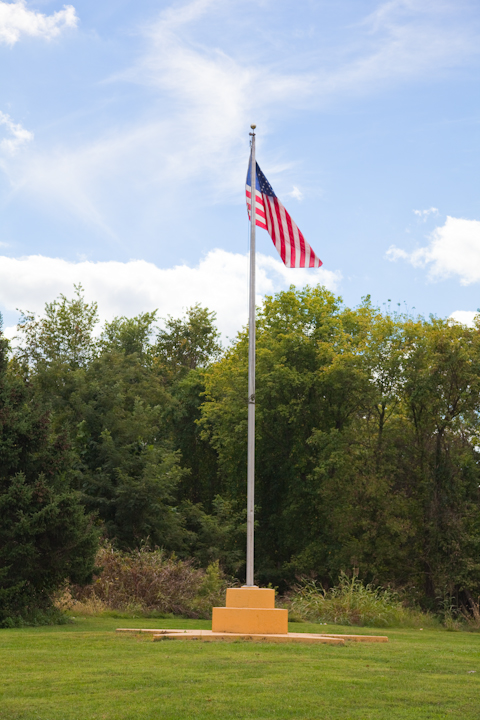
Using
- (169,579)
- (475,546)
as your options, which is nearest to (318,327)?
(475,546)

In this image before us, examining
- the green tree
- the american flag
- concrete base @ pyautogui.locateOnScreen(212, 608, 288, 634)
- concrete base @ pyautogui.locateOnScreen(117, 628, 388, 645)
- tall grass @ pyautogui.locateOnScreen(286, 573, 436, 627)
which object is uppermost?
the american flag

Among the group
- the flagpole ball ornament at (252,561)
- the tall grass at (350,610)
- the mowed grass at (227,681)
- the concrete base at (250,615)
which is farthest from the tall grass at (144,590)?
the mowed grass at (227,681)

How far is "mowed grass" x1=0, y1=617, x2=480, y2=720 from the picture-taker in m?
6.24

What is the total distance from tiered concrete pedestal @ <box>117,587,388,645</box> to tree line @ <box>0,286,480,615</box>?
10914 millimetres

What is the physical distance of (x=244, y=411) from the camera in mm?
37125

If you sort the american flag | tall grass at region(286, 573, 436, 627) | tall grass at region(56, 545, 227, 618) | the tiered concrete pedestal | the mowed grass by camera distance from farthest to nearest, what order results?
tall grass at region(56, 545, 227, 618) < tall grass at region(286, 573, 436, 627) < the american flag < the tiered concrete pedestal < the mowed grass

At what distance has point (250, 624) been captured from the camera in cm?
1329

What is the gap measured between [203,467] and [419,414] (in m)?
18.1

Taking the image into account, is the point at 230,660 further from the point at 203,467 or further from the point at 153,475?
the point at 203,467

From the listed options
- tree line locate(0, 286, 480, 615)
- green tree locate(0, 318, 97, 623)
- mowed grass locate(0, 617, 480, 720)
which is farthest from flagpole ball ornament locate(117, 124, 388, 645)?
tree line locate(0, 286, 480, 615)

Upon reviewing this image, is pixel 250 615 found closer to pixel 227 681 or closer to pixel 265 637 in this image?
pixel 265 637

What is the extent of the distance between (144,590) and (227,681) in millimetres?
13177

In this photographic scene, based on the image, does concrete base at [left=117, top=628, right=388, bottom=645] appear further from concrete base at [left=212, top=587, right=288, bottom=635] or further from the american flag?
the american flag

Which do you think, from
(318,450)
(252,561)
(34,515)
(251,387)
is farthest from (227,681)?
(318,450)
